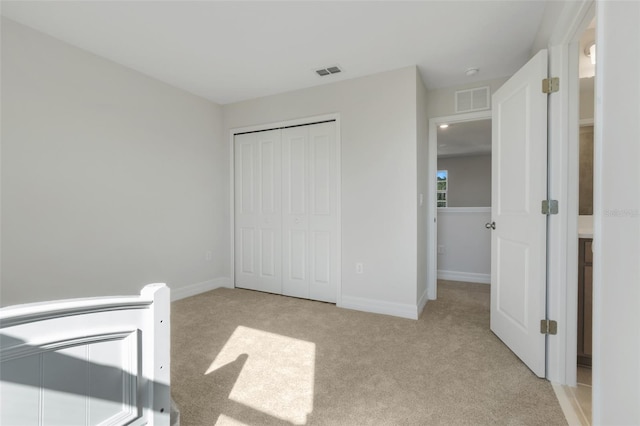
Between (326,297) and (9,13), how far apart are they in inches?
142

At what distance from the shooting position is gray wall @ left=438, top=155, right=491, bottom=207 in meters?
7.70

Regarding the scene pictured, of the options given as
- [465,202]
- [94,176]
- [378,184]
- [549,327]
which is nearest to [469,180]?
[465,202]

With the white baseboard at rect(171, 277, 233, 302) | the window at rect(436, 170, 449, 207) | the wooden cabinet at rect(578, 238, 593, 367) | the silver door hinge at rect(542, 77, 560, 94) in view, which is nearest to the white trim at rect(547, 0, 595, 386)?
the silver door hinge at rect(542, 77, 560, 94)

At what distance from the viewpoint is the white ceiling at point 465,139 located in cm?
506

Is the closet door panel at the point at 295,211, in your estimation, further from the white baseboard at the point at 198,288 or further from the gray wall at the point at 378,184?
the white baseboard at the point at 198,288

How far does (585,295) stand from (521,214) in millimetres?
635

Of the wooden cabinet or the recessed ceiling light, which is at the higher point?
the recessed ceiling light

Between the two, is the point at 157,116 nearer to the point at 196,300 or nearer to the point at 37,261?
the point at 37,261

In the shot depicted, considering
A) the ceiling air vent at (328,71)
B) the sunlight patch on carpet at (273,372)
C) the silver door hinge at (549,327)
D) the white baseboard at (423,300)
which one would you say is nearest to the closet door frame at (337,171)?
the ceiling air vent at (328,71)

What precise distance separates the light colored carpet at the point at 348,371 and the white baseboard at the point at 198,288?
1.42 feet

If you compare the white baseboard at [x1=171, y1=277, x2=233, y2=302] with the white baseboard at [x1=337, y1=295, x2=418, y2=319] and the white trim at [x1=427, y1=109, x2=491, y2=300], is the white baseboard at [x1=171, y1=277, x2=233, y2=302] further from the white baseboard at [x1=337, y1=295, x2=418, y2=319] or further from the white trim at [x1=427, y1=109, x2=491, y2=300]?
the white trim at [x1=427, y1=109, x2=491, y2=300]

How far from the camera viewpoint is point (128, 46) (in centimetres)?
249

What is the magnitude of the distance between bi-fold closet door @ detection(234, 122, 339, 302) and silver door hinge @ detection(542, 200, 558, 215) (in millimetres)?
1890

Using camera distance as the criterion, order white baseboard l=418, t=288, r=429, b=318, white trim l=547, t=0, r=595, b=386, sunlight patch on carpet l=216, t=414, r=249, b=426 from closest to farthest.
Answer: sunlight patch on carpet l=216, t=414, r=249, b=426, white trim l=547, t=0, r=595, b=386, white baseboard l=418, t=288, r=429, b=318
